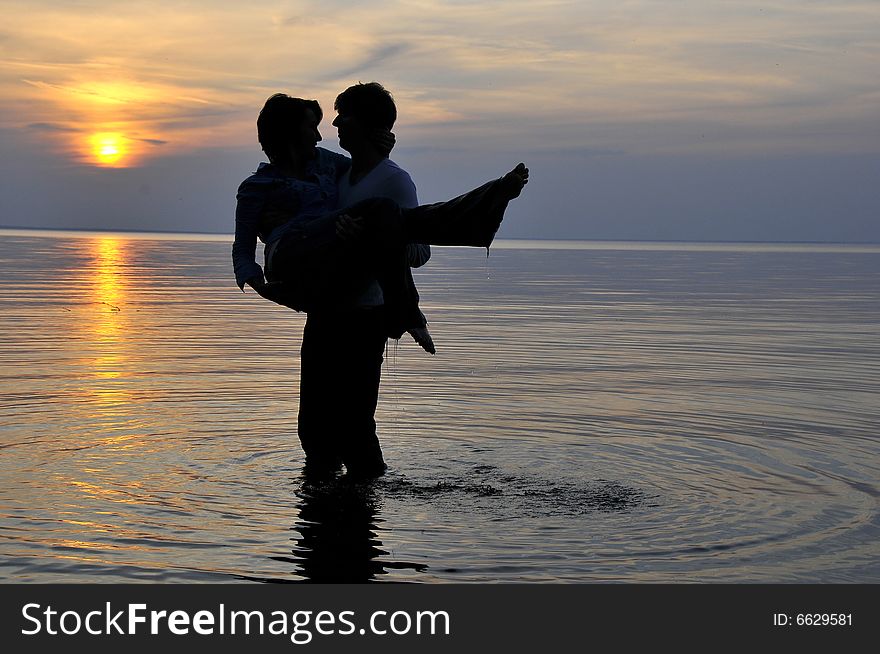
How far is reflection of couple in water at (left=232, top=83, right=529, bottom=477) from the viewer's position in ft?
19.4

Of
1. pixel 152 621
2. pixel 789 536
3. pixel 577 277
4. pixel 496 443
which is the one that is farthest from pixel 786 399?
pixel 577 277

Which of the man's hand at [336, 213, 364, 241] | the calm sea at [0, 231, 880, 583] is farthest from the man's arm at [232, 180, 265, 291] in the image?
the calm sea at [0, 231, 880, 583]

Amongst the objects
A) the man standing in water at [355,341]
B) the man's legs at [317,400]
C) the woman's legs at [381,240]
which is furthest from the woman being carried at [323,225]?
the man's legs at [317,400]

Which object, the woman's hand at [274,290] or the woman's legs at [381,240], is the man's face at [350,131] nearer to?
the woman's legs at [381,240]

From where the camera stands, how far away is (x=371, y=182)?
6.37 meters

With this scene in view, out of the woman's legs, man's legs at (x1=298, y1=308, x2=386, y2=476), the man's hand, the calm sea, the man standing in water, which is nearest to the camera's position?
the calm sea

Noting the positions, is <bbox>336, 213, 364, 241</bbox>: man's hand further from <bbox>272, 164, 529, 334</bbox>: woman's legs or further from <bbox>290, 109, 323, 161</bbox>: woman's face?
<bbox>290, 109, 323, 161</bbox>: woman's face

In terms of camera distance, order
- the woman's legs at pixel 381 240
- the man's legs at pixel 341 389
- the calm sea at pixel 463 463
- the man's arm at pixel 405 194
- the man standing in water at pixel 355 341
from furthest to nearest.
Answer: the man's legs at pixel 341 389 < the man standing in water at pixel 355 341 < the man's arm at pixel 405 194 < the woman's legs at pixel 381 240 < the calm sea at pixel 463 463

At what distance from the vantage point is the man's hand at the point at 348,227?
5.90m

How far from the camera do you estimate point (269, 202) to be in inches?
252

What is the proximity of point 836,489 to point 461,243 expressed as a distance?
2850mm

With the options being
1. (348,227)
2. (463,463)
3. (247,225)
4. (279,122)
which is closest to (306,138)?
(279,122)

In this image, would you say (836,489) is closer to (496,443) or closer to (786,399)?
(496,443)

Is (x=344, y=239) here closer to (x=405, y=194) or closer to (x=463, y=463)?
(x=405, y=194)
